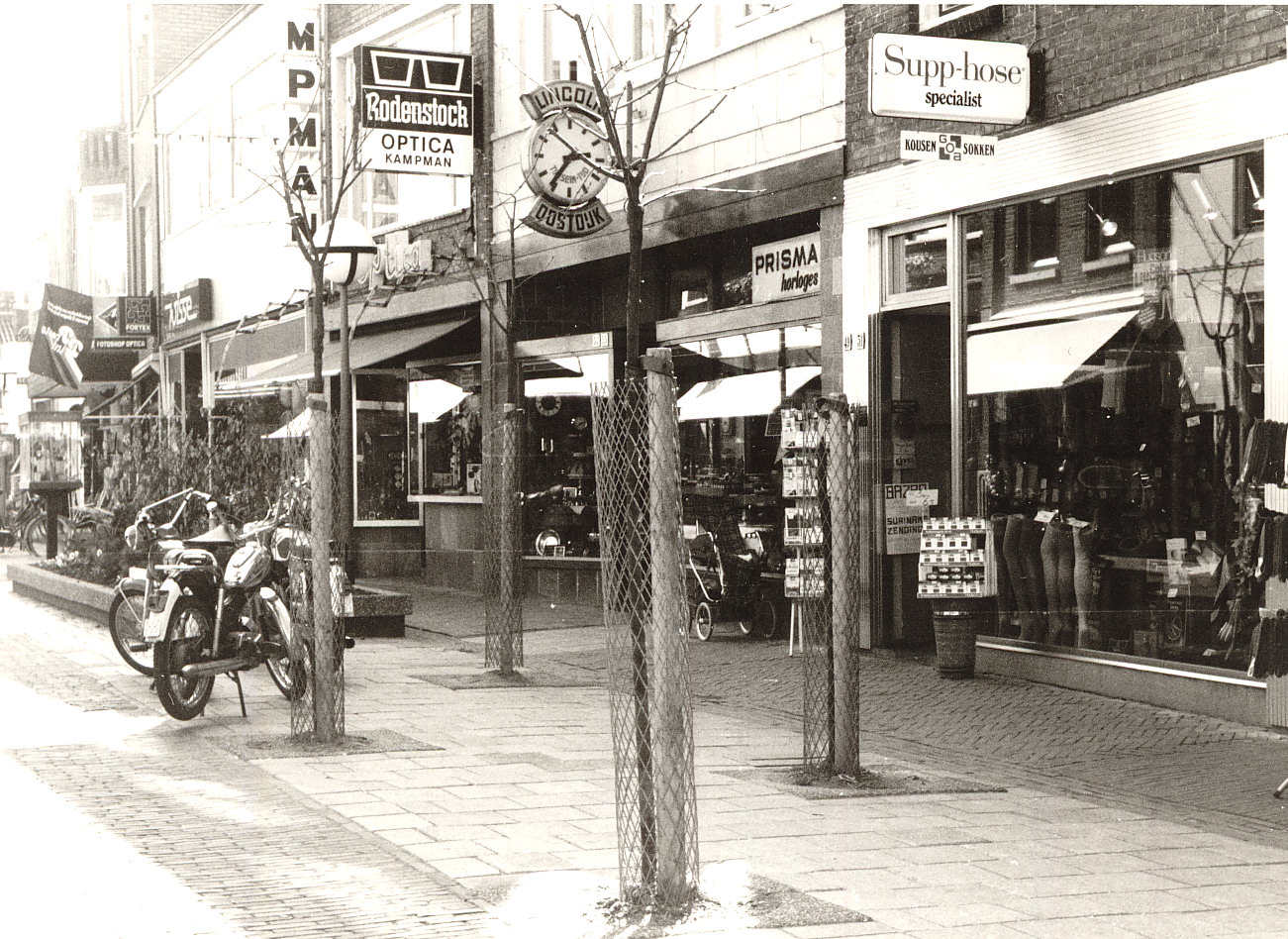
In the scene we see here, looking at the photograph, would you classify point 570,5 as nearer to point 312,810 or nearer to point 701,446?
point 701,446

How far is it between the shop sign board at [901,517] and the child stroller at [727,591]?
1535mm

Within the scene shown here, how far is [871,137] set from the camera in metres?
13.1

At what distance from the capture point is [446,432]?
21.0 metres

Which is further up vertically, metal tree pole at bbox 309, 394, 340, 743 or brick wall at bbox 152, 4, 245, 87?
brick wall at bbox 152, 4, 245, 87

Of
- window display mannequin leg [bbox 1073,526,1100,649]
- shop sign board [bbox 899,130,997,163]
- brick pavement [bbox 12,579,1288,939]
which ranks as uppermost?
shop sign board [bbox 899,130,997,163]

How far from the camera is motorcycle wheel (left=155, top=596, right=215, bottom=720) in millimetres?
9664

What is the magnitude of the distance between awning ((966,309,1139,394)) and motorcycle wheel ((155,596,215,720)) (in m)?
5.78

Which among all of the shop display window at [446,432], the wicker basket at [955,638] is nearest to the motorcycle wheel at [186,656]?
the wicker basket at [955,638]

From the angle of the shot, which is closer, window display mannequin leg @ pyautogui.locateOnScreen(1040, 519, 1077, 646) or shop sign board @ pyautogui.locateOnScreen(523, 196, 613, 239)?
window display mannequin leg @ pyautogui.locateOnScreen(1040, 519, 1077, 646)

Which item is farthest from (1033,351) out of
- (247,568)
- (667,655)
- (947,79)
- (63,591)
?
(63,591)

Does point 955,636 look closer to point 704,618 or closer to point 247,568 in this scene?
point 704,618

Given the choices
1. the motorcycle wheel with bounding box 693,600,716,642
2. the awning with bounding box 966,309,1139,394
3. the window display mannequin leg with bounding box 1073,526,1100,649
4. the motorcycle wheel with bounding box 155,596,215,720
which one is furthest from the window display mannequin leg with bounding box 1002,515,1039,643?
the motorcycle wheel with bounding box 155,596,215,720

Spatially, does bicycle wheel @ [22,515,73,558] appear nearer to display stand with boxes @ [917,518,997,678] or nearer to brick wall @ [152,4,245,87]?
brick wall @ [152,4,245,87]

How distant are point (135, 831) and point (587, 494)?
1187 cm
